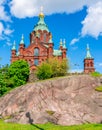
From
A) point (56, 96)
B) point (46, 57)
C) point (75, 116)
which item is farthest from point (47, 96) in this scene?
point (46, 57)

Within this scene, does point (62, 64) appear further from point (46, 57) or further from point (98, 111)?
point (98, 111)

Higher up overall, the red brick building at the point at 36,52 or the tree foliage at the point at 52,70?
the red brick building at the point at 36,52

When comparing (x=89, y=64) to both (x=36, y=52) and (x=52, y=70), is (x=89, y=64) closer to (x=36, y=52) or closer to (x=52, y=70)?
(x=36, y=52)

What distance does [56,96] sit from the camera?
38.2m

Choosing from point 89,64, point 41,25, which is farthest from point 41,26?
point 89,64

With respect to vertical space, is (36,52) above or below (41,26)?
below

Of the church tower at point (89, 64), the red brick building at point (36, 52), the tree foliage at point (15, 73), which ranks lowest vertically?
the tree foliage at point (15, 73)

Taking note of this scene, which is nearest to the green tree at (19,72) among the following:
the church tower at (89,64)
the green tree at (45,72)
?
the green tree at (45,72)

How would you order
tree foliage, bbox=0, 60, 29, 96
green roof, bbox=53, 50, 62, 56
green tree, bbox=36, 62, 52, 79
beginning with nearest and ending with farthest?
tree foliage, bbox=0, 60, 29, 96, green tree, bbox=36, 62, 52, 79, green roof, bbox=53, 50, 62, 56

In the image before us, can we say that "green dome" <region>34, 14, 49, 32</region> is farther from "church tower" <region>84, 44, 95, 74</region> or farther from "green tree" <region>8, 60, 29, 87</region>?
"green tree" <region>8, 60, 29, 87</region>

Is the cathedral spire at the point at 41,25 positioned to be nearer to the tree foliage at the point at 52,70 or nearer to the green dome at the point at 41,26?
the green dome at the point at 41,26

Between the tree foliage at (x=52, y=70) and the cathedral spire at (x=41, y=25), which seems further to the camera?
the cathedral spire at (x=41, y=25)

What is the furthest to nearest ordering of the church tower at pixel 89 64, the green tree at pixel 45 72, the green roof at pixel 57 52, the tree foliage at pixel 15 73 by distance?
the green roof at pixel 57 52 < the church tower at pixel 89 64 < the green tree at pixel 45 72 < the tree foliage at pixel 15 73

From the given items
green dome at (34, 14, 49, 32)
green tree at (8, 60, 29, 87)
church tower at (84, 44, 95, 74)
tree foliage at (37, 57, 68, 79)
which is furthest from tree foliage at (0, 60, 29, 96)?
green dome at (34, 14, 49, 32)
